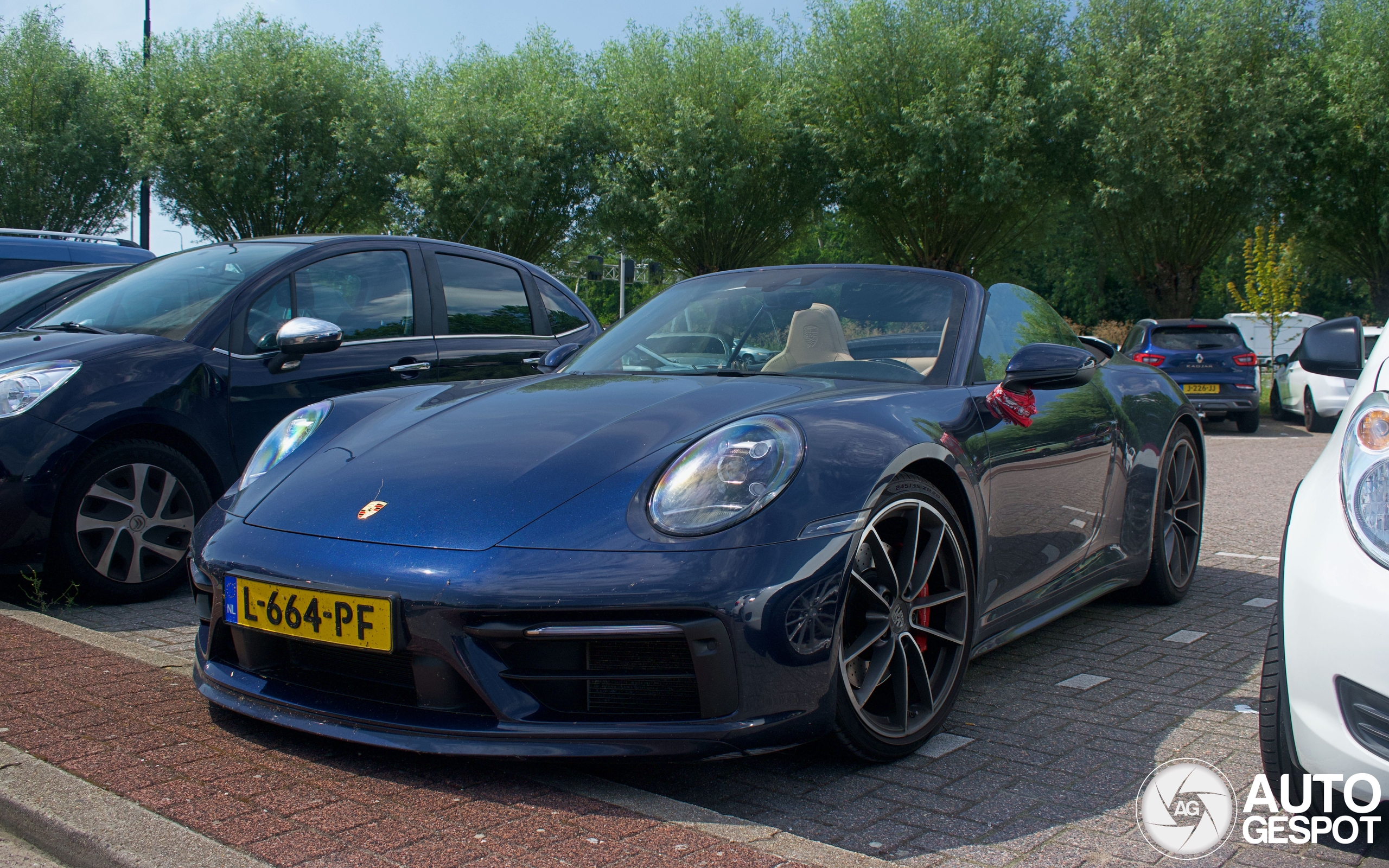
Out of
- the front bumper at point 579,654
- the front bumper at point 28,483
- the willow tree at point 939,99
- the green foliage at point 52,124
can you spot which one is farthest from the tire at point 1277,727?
the green foliage at point 52,124

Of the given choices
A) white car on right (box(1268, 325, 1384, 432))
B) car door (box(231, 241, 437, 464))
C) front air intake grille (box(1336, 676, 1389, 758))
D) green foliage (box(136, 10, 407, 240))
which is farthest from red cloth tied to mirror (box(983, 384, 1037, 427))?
green foliage (box(136, 10, 407, 240))

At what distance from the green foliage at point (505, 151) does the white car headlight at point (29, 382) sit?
79.1 feet

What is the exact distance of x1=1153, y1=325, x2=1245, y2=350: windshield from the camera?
15.9m

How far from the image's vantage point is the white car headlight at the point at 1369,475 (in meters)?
2.03

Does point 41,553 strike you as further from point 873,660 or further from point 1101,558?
point 1101,558

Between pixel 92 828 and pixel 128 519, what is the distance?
253 cm

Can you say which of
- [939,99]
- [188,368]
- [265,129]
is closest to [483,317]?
[188,368]

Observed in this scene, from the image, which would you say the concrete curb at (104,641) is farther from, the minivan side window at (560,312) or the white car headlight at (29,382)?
the minivan side window at (560,312)

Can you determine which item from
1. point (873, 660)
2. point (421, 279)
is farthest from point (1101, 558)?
point (421, 279)

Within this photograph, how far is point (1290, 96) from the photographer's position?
2319 cm

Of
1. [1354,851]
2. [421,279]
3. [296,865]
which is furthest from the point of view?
[421,279]

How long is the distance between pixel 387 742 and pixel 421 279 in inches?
145

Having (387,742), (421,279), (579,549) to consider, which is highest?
(421,279)

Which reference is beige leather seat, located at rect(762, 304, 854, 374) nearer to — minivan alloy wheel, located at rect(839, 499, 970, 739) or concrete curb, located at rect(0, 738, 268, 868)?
minivan alloy wheel, located at rect(839, 499, 970, 739)
